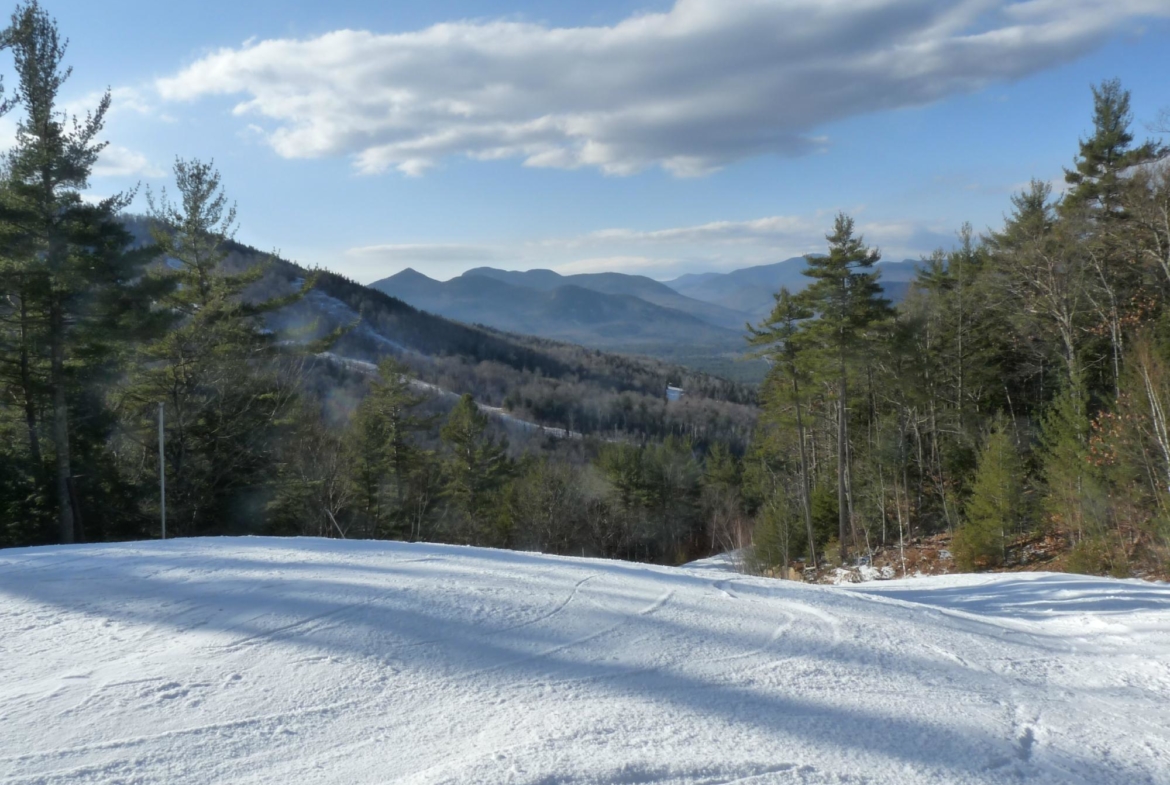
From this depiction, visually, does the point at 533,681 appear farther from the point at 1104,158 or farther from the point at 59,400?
the point at 1104,158

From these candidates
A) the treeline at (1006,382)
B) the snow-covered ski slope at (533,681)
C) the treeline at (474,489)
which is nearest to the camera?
the snow-covered ski slope at (533,681)

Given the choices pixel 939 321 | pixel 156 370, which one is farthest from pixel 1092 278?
pixel 156 370

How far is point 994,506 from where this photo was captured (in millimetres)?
21250

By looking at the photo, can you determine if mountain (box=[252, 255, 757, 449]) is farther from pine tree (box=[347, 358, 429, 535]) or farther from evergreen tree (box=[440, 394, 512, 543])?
pine tree (box=[347, 358, 429, 535])

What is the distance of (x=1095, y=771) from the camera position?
3189 mm

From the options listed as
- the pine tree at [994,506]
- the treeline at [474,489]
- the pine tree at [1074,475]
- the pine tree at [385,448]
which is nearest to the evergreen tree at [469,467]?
the treeline at [474,489]

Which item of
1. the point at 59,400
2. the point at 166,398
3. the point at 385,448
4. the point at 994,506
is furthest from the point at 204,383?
the point at 994,506

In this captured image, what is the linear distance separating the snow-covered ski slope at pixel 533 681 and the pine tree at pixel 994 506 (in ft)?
53.1

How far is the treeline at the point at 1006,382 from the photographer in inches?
703

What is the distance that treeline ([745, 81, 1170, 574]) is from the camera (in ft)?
58.6

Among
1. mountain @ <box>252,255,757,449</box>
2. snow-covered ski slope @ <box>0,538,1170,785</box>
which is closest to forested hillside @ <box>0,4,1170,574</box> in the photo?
snow-covered ski slope @ <box>0,538,1170,785</box>

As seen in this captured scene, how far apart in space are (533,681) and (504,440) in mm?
33547

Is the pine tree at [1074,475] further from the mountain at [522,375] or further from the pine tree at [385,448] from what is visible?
the mountain at [522,375]

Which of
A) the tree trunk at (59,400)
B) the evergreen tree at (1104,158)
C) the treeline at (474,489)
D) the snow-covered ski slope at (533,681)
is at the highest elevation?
the evergreen tree at (1104,158)
